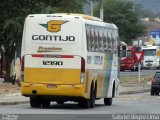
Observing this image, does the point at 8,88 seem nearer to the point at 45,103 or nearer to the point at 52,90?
the point at 45,103

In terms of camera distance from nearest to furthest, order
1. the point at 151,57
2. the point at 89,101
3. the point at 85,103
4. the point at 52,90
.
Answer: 1. the point at 52,90
2. the point at 85,103
3. the point at 89,101
4. the point at 151,57

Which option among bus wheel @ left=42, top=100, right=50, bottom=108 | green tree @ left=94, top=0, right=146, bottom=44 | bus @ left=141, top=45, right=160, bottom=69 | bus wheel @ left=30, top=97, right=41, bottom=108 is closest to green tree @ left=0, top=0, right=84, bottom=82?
bus wheel @ left=42, top=100, right=50, bottom=108

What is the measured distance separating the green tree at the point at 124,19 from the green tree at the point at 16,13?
6537 centimetres

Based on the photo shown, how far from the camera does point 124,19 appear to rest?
106875 millimetres

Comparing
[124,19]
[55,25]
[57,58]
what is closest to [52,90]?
[57,58]

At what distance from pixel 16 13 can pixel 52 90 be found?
47.4 ft

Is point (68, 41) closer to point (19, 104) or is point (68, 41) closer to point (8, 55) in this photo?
point (19, 104)

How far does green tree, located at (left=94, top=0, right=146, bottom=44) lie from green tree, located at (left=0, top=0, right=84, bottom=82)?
65.4 meters

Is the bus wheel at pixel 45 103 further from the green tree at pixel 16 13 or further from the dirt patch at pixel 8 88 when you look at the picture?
the green tree at pixel 16 13

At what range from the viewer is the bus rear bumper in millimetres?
25859

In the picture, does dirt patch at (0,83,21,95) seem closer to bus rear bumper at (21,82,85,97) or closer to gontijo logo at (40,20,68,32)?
bus rear bumper at (21,82,85,97)

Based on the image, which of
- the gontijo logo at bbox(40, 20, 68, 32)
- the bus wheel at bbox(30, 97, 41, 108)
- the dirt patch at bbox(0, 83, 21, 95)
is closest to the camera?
the gontijo logo at bbox(40, 20, 68, 32)

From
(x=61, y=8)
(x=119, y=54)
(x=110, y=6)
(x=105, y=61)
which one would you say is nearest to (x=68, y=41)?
(x=105, y=61)

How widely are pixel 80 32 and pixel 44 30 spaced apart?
53.1 inches
